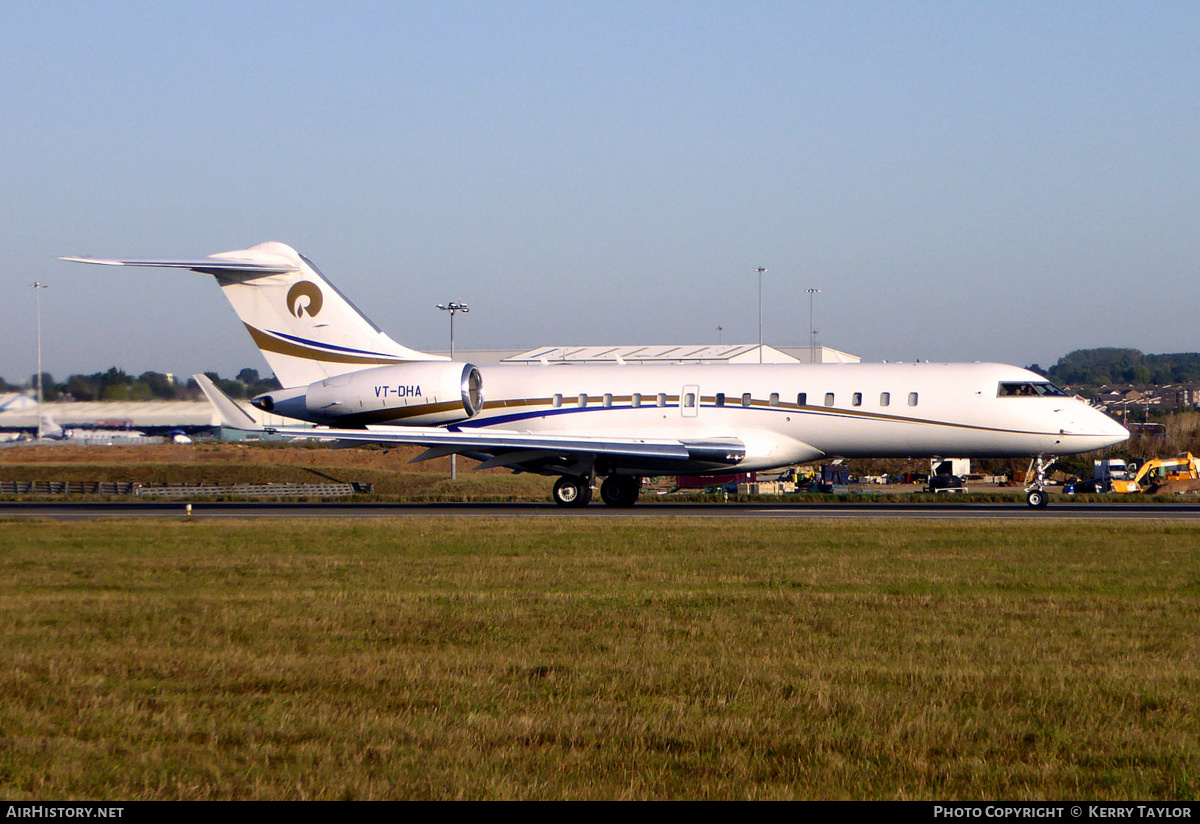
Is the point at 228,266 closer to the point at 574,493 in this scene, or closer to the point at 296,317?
the point at 296,317

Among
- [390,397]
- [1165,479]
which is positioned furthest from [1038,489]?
[1165,479]

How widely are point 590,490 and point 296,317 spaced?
30.8ft

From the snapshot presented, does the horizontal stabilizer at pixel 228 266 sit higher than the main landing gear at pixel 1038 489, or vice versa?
the horizontal stabilizer at pixel 228 266

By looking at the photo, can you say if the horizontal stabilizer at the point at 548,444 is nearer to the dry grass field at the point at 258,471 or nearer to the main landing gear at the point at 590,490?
the main landing gear at the point at 590,490

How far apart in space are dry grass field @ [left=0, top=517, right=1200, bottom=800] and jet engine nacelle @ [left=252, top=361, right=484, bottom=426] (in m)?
14.2

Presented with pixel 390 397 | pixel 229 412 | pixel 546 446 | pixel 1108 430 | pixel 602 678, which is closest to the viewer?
pixel 602 678

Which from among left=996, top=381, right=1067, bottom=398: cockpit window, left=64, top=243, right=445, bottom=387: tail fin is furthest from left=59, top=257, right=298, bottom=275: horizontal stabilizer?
left=996, top=381, right=1067, bottom=398: cockpit window

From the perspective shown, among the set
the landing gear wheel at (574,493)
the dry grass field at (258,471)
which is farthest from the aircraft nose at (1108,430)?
the dry grass field at (258,471)

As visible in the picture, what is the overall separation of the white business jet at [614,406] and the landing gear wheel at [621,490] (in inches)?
1.5

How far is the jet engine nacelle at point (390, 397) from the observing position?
30.0 meters

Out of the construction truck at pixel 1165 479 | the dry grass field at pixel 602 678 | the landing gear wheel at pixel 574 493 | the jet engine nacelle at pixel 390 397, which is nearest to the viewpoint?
the dry grass field at pixel 602 678

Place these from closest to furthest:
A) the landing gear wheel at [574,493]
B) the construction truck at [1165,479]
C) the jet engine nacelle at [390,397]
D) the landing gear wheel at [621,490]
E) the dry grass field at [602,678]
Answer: the dry grass field at [602,678] → the jet engine nacelle at [390,397] → the landing gear wheel at [574,493] → the landing gear wheel at [621,490] → the construction truck at [1165,479]

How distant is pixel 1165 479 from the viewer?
4912 cm

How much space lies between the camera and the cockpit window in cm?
2845
